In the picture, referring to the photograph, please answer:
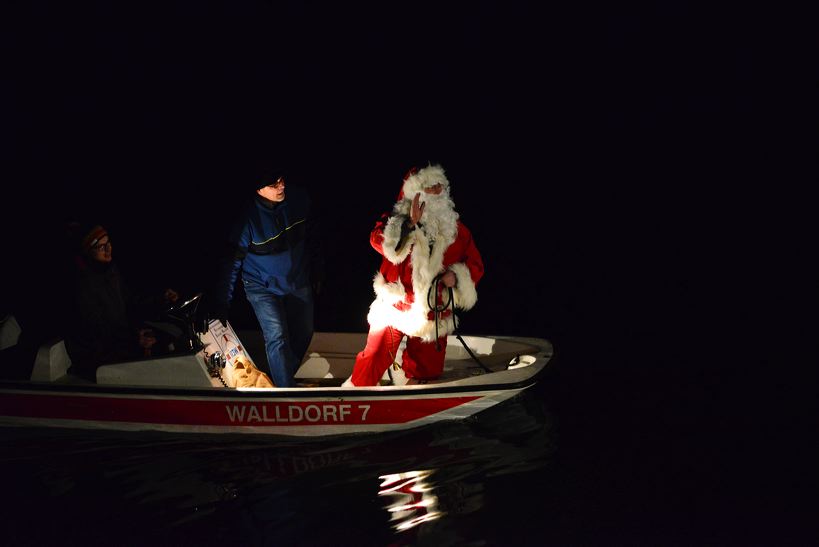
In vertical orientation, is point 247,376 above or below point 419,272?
below

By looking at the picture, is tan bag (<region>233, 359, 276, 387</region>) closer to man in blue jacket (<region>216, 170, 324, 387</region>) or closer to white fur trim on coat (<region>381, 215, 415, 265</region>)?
man in blue jacket (<region>216, 170, 324, 387</region>)

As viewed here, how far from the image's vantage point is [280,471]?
450 centimetres

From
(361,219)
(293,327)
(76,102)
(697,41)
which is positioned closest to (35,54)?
(76,102)

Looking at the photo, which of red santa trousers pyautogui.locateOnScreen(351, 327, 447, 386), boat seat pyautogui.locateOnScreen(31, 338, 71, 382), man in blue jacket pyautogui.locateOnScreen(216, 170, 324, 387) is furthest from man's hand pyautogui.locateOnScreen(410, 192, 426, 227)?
boat seat pyautogui.locateOnScreen(31, 338, 71, 382)

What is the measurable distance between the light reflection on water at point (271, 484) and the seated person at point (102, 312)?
0.54m

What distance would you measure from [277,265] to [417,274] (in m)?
0.97

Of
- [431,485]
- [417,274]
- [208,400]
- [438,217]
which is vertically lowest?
[431,485]

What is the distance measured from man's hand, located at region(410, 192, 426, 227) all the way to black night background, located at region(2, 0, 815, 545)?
931mm

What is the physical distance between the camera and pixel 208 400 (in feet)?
15.7

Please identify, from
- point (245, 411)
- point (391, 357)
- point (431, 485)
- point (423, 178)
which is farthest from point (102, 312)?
point (431, 485)

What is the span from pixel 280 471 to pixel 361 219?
304 inches

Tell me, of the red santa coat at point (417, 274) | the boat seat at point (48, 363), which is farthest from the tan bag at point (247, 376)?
the boat seat at point (48, 363)

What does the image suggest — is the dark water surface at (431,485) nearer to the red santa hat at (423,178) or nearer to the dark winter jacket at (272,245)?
the dark winter jacket at (272,245)

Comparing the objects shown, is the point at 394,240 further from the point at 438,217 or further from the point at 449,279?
the point at 449,279
